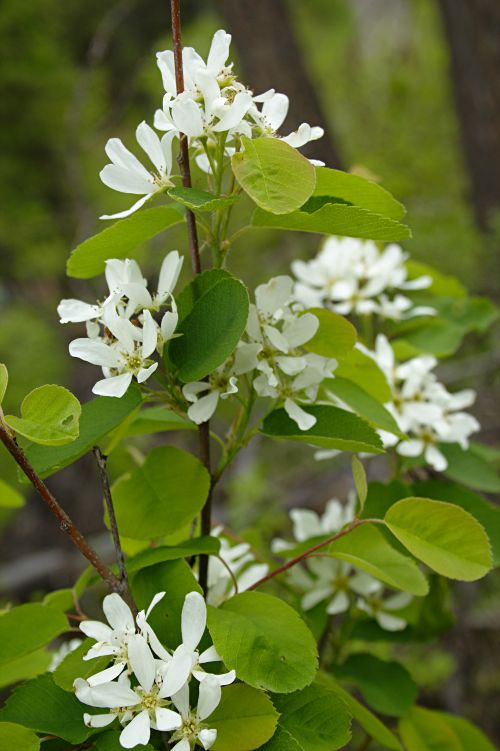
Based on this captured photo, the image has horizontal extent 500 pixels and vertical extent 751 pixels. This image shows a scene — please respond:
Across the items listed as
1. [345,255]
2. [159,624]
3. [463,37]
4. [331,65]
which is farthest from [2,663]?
[331,65]

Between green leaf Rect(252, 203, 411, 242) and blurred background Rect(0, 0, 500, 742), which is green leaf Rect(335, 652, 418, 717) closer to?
green leaf Rect(252, 203, 411, 242)

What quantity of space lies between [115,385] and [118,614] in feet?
0.53

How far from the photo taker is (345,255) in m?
1.00

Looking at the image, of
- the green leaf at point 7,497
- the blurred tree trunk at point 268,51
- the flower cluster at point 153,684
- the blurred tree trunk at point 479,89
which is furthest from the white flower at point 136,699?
the blurred tree trunk at point 479,89

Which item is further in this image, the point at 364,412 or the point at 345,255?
the point at 345,255

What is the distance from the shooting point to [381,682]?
0.81m

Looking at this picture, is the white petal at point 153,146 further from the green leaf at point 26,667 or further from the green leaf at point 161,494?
the green leaf at point 26,667

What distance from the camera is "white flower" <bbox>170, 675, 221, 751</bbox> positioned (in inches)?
18.6

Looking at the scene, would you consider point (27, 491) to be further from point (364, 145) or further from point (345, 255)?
point (345, 255)

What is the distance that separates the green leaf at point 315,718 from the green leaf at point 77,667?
0.13 metres

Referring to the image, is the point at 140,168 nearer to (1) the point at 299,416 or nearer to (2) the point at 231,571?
(1) the point at 299,416

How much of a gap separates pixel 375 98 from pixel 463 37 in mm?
1747

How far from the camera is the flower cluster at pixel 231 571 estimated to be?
70cm

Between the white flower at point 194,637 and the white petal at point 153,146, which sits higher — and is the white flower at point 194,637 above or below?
below
